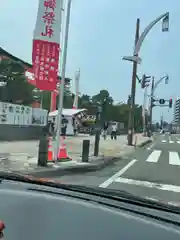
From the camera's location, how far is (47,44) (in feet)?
40.1

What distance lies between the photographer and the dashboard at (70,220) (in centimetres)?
179

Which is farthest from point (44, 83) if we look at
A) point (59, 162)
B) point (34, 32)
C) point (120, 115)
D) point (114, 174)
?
point (120, 115)

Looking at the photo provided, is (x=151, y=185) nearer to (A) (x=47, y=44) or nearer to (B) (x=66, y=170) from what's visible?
(B) (x=66, y=170)

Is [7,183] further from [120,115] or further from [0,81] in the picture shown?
[120,115]

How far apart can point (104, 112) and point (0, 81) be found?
26.6 m

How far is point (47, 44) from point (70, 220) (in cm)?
1075

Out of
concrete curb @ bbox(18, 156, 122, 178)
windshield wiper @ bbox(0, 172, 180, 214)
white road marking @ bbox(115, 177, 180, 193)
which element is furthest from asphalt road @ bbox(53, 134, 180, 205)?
windshield wiper @ bbox(0, 172, 180, 214)

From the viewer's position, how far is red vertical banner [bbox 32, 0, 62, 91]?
12000mm

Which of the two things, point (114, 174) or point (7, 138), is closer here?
point (114, 174)

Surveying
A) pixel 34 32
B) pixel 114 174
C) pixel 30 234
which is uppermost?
pixel 34 32

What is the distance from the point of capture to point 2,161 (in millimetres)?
12336

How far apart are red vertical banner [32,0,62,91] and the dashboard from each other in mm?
10328

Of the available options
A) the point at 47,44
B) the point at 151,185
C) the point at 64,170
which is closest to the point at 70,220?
the point at 151,185

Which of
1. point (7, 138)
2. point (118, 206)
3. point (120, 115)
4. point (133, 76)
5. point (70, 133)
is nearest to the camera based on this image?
point (118, 206)
